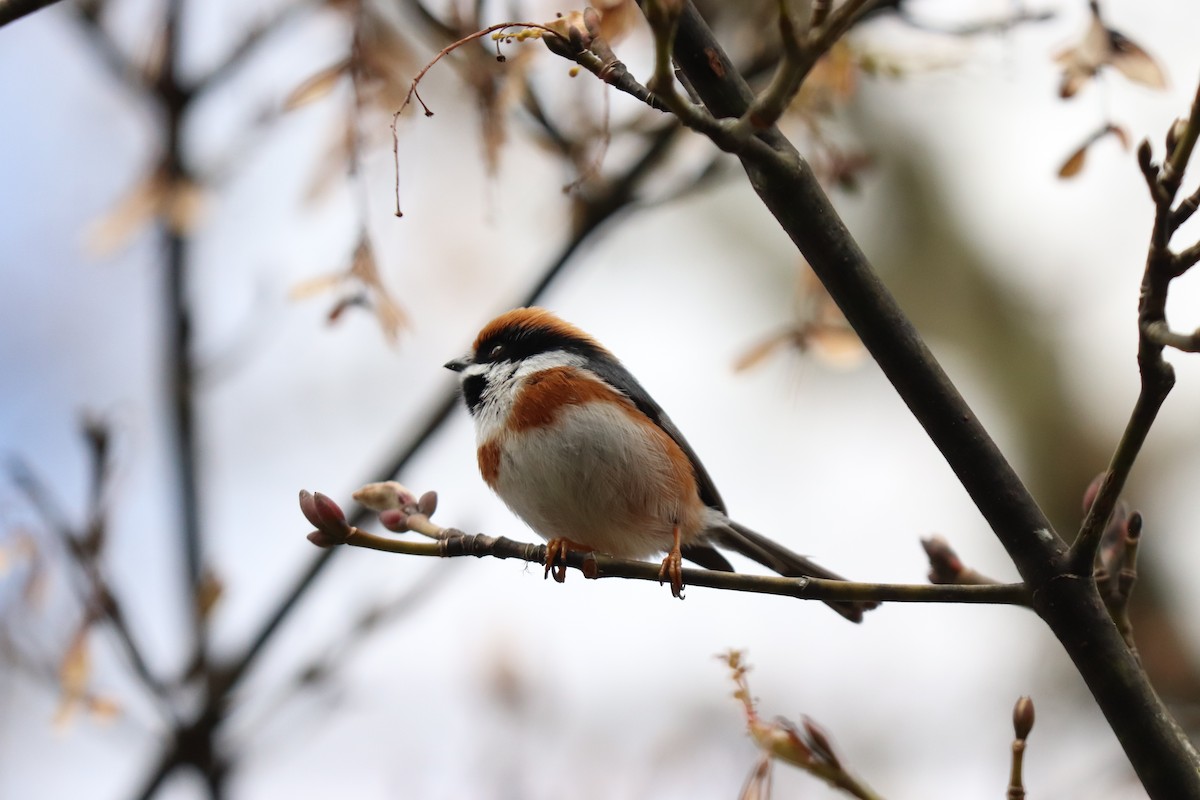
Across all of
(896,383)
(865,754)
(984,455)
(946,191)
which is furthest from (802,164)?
(946,191)

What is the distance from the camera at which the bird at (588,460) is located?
153 inches

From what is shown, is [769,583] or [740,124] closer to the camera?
[740,124]

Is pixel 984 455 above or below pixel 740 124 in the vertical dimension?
below

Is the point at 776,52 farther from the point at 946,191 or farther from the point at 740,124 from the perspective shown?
the point at 946,191

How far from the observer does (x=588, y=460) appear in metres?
3.88

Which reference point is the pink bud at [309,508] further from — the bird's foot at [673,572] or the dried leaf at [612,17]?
the dried leaf at [612,17]

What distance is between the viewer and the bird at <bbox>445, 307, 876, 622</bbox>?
12.7 ft

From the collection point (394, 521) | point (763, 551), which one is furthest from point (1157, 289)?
point (763, 551)

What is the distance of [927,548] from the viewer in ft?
9.20

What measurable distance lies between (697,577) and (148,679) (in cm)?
270

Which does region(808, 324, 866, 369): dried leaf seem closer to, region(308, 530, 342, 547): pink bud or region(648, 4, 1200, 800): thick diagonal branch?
region(648, 4, 1200, 800): thick diagonal branch

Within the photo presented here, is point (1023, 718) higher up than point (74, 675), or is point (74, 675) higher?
point (74, 675)

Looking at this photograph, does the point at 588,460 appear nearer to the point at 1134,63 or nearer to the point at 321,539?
the point at 321,539

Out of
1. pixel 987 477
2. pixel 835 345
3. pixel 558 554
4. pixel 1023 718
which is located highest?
pixel 835 345
